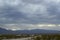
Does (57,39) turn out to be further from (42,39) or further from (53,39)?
(42,39)

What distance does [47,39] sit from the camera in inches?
1865

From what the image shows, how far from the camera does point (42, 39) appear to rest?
47281mm

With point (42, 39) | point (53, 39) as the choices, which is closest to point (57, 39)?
point (53, 39)

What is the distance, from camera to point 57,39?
46.1 metres

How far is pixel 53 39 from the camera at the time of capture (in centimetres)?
4653

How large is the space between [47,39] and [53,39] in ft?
6.45

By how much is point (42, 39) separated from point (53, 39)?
11.3ft

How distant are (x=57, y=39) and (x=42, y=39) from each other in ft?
15.4

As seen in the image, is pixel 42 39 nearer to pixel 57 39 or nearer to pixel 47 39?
pixel 47 39

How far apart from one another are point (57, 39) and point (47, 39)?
3210mm

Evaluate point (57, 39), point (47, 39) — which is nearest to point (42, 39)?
point (47, 39)

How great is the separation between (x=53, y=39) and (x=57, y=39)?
1247 mm
